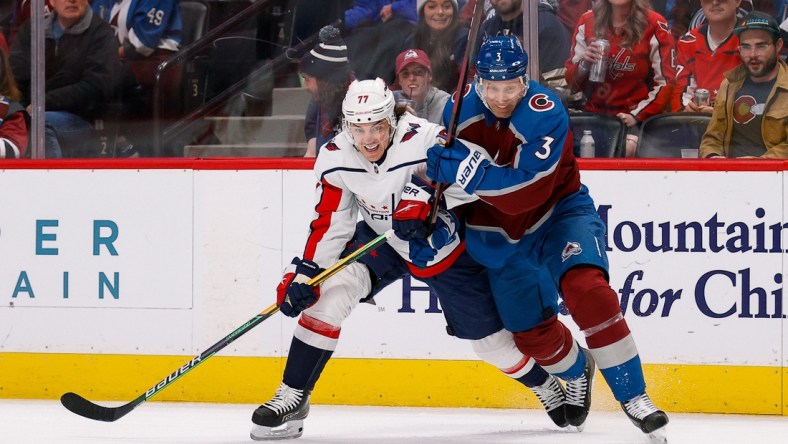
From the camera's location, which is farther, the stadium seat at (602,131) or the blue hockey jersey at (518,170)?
the stadium seat at (602,131)

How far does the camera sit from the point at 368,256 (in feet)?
10.4

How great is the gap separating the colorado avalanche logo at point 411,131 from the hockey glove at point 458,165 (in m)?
0.21

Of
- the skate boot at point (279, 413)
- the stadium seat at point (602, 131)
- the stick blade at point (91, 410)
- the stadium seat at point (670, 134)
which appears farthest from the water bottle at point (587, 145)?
the stick blade at point (91, 410)

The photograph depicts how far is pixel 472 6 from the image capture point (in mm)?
3826

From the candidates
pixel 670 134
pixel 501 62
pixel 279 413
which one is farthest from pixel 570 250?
pixel 670 134

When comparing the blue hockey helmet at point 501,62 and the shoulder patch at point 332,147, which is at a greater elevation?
the blue hockey helmet at point 501,62

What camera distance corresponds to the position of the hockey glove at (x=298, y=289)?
Result: 9.78 ft

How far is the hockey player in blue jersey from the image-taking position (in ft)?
9.17

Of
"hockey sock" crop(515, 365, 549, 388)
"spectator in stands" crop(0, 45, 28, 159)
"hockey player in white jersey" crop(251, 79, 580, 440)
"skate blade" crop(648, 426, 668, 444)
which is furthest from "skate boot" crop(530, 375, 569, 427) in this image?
"spectator in stands" crop(0, 45, 28, 159)

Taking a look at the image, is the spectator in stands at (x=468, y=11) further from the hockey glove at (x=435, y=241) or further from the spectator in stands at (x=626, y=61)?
the hockey glove at (x=435, y=241)

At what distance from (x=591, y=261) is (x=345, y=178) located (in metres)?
0.70

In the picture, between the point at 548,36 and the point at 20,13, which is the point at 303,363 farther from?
the point at 20,13

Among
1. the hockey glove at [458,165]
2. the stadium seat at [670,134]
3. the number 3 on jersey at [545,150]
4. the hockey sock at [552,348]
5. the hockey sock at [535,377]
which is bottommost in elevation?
the hockey sock at [535,377]

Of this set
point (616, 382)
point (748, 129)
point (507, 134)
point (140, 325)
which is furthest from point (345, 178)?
point (748, 129)
